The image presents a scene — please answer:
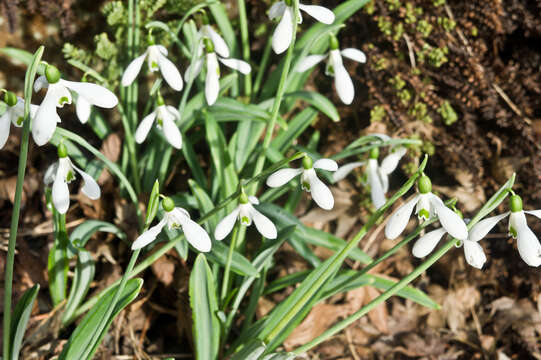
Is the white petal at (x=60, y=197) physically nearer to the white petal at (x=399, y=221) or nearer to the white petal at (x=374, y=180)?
the white petal at (x=399, y=221)

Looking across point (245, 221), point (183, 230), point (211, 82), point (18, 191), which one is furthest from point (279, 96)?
point (18, 191)

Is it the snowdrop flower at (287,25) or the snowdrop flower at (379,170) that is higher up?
the snowdrop flower at (287,25)

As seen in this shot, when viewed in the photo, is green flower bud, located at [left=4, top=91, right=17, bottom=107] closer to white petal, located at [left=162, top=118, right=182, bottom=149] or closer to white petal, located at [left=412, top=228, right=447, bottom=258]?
white petal, located at [left=162, top=118, right=182, bottom=149]

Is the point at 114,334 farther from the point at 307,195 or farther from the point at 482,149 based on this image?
the point at 482,149

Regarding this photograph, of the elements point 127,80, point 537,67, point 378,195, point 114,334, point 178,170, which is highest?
point 127,80

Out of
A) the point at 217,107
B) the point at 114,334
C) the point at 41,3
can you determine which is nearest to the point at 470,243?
the point at 217,107

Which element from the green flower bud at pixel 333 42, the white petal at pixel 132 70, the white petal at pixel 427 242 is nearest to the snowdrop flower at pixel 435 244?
the white petal at pixel 427 242

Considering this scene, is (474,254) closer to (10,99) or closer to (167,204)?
(167,204)
